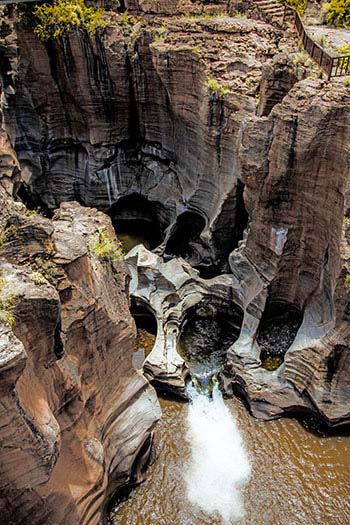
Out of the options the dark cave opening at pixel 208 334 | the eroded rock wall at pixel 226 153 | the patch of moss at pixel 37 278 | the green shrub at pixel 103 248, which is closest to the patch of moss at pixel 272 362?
the eroded rock wall at pixel 226 153

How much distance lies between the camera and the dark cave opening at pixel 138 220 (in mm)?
22938

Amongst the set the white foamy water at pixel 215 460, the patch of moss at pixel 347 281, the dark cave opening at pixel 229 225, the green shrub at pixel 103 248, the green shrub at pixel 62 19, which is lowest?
the white foamy water at pixel 215 460

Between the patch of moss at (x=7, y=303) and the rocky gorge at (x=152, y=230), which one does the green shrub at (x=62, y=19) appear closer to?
the rocky gorge at (x=152, y=230)

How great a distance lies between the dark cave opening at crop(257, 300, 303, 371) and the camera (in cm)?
1518

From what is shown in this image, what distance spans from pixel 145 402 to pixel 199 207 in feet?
33.8

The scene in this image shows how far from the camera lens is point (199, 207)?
20.2m

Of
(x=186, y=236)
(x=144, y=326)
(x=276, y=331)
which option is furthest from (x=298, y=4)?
(x=144, y=326)

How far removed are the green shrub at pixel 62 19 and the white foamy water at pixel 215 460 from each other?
1577 centimetres

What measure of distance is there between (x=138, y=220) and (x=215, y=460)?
14.0 m

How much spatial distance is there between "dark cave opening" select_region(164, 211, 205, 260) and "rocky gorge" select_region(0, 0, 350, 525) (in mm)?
74

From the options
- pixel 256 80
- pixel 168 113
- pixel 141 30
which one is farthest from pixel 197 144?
pixel 141 30

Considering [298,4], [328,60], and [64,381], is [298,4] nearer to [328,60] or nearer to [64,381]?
[328,60]

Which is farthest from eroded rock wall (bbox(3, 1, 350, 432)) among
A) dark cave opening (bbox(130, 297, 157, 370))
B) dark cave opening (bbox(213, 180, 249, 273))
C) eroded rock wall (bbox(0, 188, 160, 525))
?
eroded rock wall (bbox(0, 188, 160, 525))

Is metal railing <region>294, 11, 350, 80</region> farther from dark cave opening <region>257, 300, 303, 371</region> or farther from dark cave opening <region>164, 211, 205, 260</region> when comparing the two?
dark cave opening <region>164, 211, 205, 260</region>
